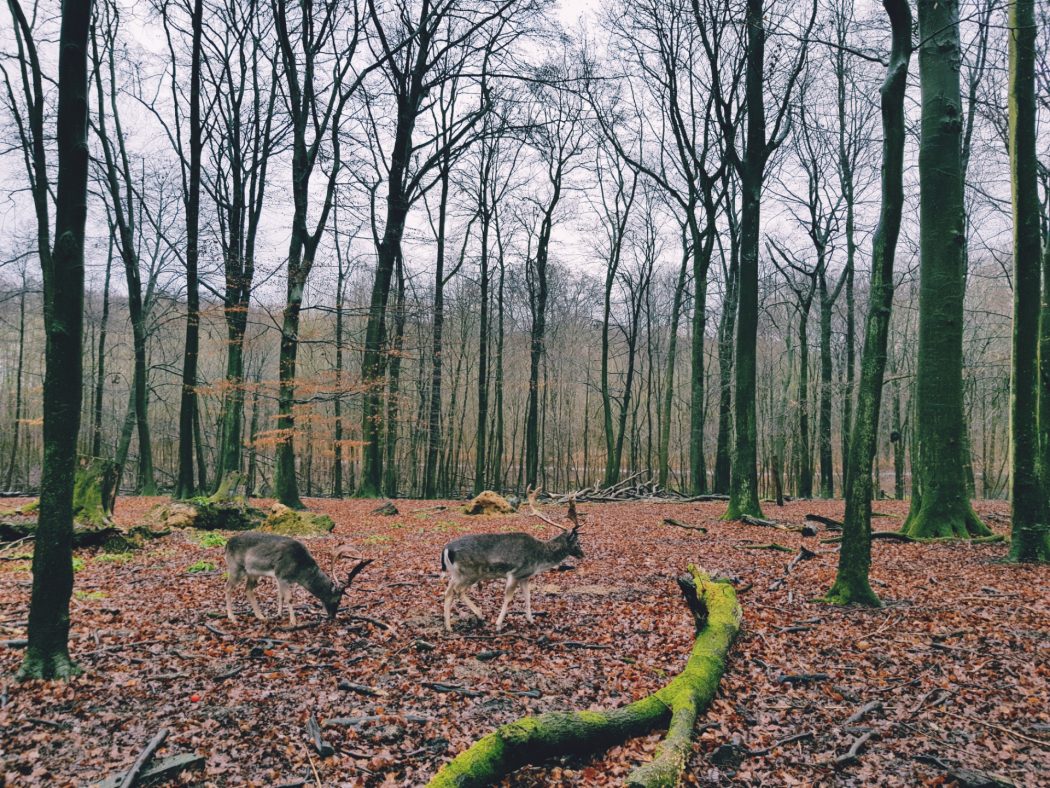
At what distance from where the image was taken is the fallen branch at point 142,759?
3.31m

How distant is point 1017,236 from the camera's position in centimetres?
851

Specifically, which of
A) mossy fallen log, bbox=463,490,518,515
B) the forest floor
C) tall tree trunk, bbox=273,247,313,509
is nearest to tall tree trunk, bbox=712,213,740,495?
mossy fallen log, bbox=463,490,518,515

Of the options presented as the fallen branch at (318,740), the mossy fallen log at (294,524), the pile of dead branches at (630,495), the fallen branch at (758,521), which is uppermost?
the fallen branch at (318,740)

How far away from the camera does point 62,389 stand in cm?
448

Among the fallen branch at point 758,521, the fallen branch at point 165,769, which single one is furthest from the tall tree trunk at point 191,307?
the fallen branch at point 165,769

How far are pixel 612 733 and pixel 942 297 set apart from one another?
1009 centimetres

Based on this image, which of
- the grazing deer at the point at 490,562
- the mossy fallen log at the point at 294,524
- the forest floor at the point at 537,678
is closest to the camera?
the forest floor at the point at 537,678

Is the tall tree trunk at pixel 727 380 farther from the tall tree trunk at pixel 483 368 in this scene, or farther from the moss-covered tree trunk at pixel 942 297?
the moss-covered tree trunk at pixel 942 297

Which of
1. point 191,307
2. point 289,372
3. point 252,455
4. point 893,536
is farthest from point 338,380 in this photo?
point 893,536

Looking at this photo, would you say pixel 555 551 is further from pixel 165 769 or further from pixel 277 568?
pixel 165 769

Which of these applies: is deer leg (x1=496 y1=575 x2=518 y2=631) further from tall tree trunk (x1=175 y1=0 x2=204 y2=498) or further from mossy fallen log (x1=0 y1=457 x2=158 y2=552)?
tall tree trunk (x1=175 y1=0 x2=204 y2=498)

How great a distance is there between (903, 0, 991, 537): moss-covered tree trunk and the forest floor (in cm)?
208

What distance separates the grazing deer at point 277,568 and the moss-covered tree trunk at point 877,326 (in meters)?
5.62

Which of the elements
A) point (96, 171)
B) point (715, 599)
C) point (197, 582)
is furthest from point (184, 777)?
point (96, 171)
